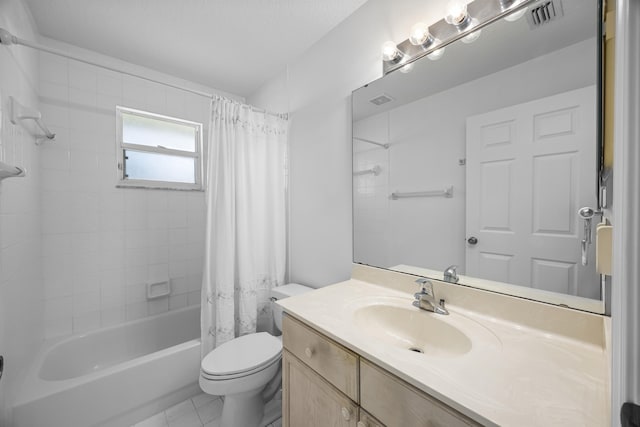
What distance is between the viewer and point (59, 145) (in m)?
1.80

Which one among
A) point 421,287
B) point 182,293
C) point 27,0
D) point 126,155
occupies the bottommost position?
point 182,293

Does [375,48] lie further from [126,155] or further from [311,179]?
[126,155]

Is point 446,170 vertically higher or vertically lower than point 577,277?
higher

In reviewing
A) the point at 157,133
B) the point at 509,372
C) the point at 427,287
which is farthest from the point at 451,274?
the point at 157,133

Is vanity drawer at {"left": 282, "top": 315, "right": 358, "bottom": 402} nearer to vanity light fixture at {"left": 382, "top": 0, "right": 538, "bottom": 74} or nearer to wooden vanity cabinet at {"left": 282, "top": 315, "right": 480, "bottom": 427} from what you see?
wooden vanity cabinet at {"left": 282, "top": 315, "right": 480, "bottom": 427}

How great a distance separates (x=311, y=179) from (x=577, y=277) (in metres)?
1.46

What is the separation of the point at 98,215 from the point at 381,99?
2.22 m

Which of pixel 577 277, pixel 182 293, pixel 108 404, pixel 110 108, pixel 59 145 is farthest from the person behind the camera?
pixel 182 293

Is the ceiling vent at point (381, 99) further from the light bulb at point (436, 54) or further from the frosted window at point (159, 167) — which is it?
the frosted window at point (159, 167)

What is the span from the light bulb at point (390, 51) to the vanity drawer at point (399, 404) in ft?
4.54

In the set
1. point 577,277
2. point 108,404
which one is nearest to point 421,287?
point 577,277

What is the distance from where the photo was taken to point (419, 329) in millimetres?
1022

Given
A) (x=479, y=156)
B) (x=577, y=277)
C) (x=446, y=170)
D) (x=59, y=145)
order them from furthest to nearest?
(x=59, y=145) < (x=446, y=170) < (x=479, y=156) < (x=577, y=277)

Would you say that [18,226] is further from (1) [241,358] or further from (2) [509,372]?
(2) [509,372]
